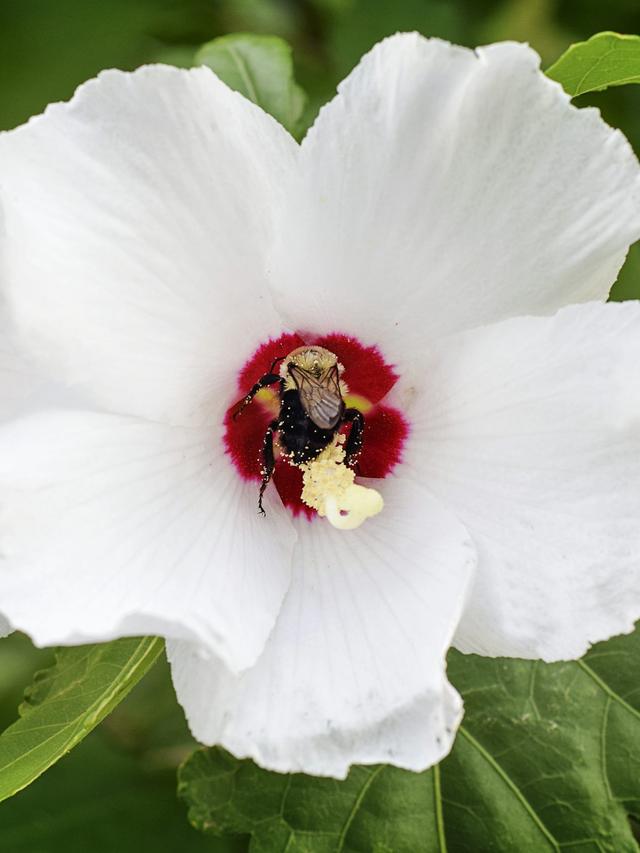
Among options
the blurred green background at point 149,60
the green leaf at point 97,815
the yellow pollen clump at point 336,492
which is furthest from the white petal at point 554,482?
the green leaf at point 97,815

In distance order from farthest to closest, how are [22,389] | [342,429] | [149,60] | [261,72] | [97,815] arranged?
[149,60] < [97,815] < [261,72] < [342,429] < [22,389]

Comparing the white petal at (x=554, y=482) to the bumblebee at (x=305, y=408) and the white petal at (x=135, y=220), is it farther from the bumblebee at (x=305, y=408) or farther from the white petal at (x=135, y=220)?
the white petal at (x=135, y=220)

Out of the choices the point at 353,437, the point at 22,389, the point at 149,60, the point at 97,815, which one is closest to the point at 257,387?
the point at 353,437

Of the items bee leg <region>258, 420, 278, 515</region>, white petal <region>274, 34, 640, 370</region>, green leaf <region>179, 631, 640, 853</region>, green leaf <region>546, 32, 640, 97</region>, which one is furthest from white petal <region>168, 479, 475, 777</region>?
green leaf <region>546, 32, 640, 97</region>

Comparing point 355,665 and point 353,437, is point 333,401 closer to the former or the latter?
point 353,437

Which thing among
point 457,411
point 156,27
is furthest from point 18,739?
point 156,27

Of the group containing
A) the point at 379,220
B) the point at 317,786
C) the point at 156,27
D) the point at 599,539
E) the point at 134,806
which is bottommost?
the point at 134,806

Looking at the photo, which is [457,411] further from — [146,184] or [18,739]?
[18,739]
